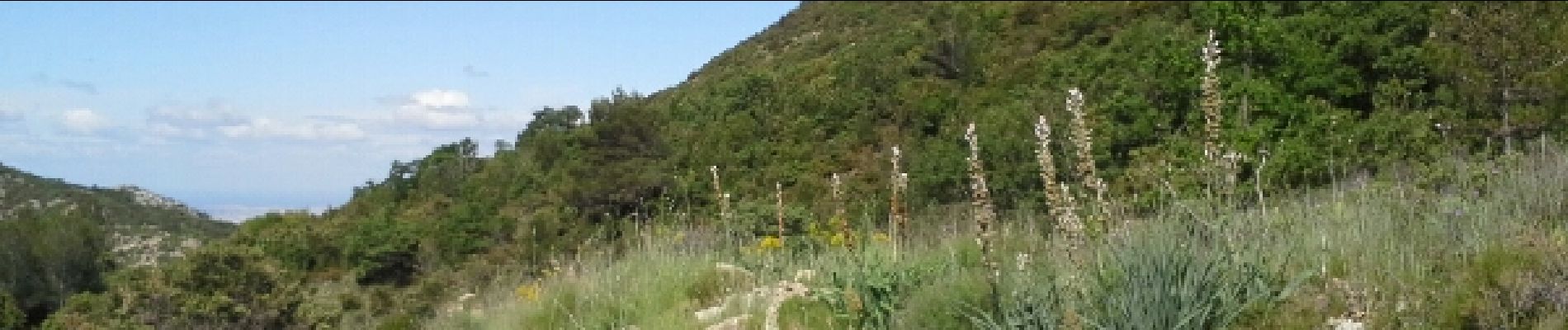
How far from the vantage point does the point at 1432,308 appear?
3.83 m

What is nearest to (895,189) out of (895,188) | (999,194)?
(895,188)

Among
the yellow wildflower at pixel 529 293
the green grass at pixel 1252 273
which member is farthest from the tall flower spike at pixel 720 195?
the yellow wildflower at pixel 529 293

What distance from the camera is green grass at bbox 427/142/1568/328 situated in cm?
385

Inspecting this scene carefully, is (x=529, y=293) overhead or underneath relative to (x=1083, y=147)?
underneath

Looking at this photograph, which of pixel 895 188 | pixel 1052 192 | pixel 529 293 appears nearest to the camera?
pixel 1052 192

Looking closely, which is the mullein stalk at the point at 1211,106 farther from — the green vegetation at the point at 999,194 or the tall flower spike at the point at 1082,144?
the tall flower spike at the point at 1082,144

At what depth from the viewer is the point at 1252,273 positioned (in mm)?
4129

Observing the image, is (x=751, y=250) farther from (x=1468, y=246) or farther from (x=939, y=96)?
(x=939, y=96)

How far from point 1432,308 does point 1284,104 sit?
25050mm

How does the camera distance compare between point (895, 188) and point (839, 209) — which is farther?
point (839, 209)

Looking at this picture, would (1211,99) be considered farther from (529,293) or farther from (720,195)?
(529,293)

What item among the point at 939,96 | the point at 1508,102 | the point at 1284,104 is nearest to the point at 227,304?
the point at 939,96

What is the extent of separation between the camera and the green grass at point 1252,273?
12.6 ft

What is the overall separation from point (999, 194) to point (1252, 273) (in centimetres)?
2279
